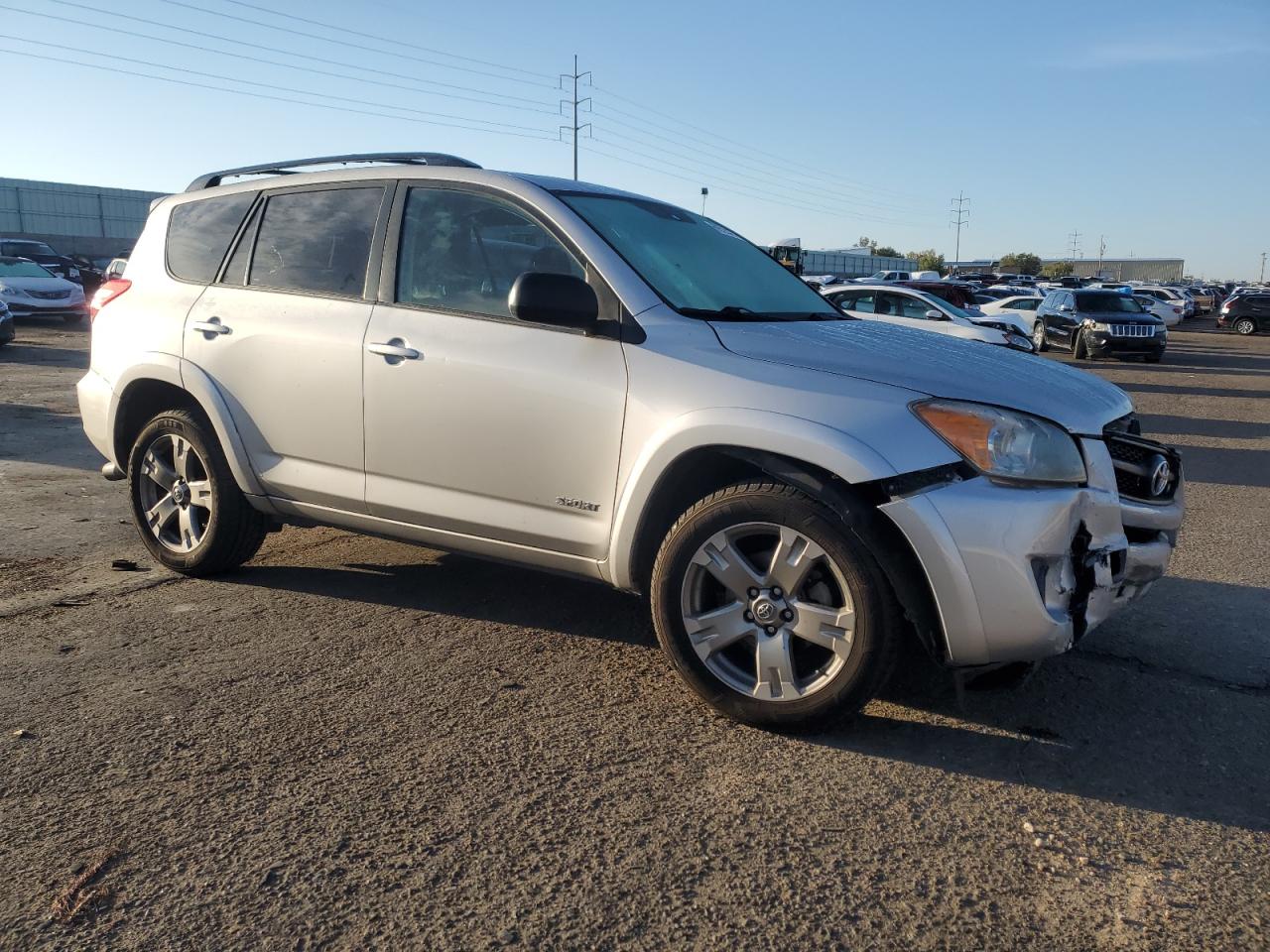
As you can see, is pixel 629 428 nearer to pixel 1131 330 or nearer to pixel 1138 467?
pixel 1138 467

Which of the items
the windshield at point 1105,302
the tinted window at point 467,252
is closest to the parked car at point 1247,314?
the windshield at point 1105,302

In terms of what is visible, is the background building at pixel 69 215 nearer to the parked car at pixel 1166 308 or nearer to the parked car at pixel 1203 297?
the parked car at pixel 1166 308

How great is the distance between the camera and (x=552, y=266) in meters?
3.91

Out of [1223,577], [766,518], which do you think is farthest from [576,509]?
[1223,577]

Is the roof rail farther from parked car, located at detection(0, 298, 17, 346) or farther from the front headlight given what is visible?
parked car, located at detection(0, 298, 17, 346)

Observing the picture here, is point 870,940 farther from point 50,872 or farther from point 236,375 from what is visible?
point 236,375

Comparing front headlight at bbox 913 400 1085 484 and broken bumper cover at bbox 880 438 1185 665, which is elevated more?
front headlight at bbox 913 400 1085 484

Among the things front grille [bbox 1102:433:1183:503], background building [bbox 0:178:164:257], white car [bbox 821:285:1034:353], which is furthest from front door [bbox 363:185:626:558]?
background building [bbox 0:178:164:257]

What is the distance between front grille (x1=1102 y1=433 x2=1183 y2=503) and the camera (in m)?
3.53

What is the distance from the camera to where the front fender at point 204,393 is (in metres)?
4.55

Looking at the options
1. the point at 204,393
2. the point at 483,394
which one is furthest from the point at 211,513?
the point at 483,394

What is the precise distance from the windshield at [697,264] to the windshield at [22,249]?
93.9 feet

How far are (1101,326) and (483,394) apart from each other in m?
20.8

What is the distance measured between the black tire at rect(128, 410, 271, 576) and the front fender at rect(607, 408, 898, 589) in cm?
203
